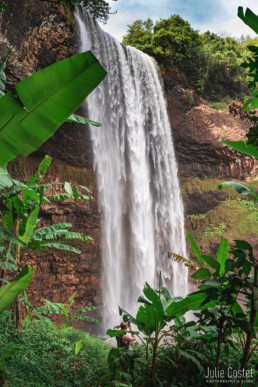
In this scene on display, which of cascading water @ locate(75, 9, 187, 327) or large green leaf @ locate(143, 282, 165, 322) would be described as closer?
large green leaf @ locate(143, 282, 165, 322)

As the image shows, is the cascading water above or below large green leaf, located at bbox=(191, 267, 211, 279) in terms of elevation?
above

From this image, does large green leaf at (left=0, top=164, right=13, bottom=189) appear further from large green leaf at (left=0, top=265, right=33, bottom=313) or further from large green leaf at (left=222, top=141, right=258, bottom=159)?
large green leaf at (left=222, top=141, right=258, bottom=159)

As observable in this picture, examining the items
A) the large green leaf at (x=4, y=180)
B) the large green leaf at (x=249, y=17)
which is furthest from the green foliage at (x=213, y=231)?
the large green leaf at (x=4, y=180)

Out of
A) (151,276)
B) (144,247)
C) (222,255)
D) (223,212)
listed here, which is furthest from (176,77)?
(222,255)

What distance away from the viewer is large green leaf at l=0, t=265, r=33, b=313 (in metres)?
1.77

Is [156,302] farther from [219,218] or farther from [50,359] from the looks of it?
[219,218]

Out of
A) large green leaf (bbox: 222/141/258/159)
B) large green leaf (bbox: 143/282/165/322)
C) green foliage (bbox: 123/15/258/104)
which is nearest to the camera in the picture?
large green leaf (bbox: 222/141/258/159)

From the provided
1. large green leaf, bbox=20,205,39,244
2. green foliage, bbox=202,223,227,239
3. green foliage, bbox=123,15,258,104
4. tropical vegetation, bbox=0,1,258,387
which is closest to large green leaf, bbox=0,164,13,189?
tropical vegetation, bbox=0,1,258,387

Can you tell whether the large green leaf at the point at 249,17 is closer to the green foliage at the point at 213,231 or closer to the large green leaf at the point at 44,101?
the large green leaf at the point at 44,101

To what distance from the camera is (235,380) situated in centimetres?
274

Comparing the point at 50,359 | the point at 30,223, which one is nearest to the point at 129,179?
the point at 30,223

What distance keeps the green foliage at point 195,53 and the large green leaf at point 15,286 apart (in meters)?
16.3

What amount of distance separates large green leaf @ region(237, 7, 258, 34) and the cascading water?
10.1 metres

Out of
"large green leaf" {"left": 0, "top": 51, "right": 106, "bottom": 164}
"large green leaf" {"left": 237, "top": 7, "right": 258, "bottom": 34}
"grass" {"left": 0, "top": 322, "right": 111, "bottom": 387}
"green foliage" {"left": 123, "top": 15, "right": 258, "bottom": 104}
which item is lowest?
"grass" {"left": 0, "top": 322, "right": 111, "bottom": 387}
